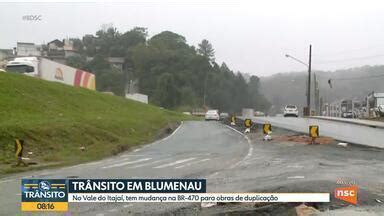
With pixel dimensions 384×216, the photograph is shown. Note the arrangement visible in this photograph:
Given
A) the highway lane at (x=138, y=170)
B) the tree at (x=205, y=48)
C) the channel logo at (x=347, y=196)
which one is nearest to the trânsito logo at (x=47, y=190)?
the highway lane at (x=138, y=170)

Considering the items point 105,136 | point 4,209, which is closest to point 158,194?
point 4,209

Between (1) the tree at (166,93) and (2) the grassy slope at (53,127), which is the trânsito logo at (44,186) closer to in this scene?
(2) the grassy slope at (53,127)

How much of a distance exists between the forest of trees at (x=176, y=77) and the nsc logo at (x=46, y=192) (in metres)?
121

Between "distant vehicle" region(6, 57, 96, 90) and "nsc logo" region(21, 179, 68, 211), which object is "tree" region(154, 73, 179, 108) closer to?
"distant vehicle" region(6, 57, 96, 90)

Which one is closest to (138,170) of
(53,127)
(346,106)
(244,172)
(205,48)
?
(244,172)

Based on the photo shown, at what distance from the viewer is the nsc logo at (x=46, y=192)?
245 inches

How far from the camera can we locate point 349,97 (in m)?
135

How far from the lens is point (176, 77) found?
5645 inches

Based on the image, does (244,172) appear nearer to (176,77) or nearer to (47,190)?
(47,190)

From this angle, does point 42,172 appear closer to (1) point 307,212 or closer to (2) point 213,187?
(2) point 213,187

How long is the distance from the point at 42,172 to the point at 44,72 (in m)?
41.7

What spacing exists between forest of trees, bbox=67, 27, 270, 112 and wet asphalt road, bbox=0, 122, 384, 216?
106m

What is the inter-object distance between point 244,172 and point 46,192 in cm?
925

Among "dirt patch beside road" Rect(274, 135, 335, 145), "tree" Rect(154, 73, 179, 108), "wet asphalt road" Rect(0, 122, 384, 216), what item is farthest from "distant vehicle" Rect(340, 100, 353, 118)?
"wet asphalt road" Rect(0, 122, 384, 216)
